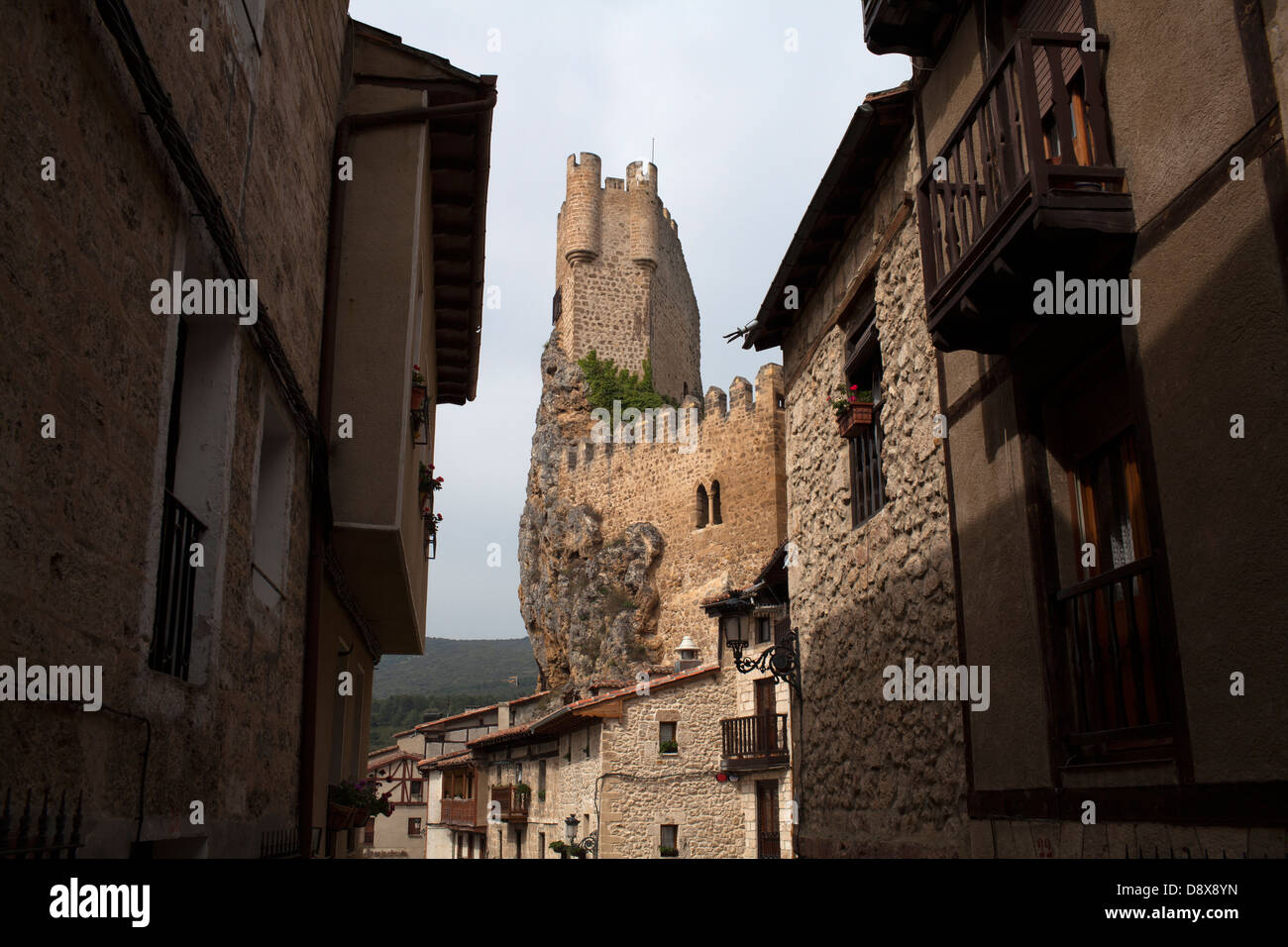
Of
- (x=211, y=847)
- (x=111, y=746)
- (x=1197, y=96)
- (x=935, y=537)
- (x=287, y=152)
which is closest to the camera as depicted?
(x=111, y=746)

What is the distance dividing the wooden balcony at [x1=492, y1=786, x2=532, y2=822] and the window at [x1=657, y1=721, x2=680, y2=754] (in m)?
6.65

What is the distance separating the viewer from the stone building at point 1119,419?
→ 3980 mm

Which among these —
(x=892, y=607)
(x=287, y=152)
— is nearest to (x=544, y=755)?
(x=892, y=607)

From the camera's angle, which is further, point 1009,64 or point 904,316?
point 904,316

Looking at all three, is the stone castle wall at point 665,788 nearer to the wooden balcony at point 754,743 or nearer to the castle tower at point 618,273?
the wooden balcony at point 754,743

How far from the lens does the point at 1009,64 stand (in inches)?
214

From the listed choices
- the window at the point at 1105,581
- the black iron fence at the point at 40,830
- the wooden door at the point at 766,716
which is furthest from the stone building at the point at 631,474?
the black iron fence at the point at 40,830

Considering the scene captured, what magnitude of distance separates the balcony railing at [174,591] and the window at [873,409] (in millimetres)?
5379

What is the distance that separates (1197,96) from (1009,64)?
122 centimetres

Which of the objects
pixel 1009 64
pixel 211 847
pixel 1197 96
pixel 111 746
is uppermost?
pixel 1009 64

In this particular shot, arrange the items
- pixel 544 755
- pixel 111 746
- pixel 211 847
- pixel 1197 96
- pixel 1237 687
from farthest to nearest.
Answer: pixel 544 755
pixel 211 847
pixel 1197 96
pixel 1237 687
pixel 111 746

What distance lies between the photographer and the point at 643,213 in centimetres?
4978

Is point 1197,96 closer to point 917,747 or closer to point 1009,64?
point 1009,64
